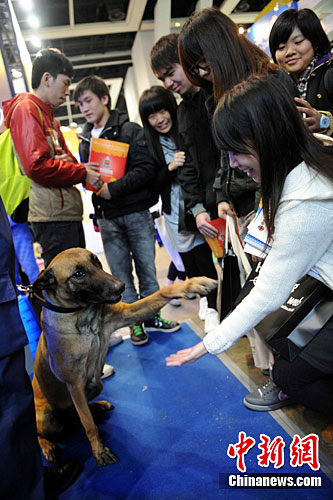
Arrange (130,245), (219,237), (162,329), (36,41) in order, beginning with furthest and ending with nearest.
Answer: (36,41) → (162,329) → (130,245) → (219,237)

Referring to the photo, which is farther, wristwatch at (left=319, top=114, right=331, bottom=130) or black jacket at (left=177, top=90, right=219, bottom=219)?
black jacket at (left=177, top=90, right=219, bottom=219)

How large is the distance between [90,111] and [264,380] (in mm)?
2327

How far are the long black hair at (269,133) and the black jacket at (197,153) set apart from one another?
1.17 metres

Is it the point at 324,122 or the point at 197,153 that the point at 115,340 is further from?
the point at 324,122

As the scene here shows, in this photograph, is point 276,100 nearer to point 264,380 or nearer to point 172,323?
point 264,380

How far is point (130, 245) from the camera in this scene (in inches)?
116

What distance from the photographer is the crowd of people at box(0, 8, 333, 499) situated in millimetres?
1110

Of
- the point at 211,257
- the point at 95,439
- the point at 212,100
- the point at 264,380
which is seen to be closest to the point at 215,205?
the point at 211,257

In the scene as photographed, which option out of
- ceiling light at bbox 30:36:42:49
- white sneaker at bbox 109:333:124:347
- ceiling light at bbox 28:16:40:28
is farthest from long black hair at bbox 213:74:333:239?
ceiling light at bbox 30:36:42:49

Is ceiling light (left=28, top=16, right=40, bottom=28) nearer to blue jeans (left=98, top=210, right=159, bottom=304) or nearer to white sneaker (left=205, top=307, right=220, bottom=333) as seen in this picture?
blue jeans (left=98, top=210, right=159, bottom=304)

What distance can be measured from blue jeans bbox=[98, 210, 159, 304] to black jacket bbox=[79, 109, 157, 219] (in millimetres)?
76

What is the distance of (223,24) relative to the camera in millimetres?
1625

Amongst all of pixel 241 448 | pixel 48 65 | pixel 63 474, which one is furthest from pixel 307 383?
pixel 48 65

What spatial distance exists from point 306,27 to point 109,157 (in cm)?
154
